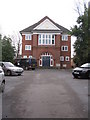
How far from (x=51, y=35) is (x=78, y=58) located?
70.3 ft

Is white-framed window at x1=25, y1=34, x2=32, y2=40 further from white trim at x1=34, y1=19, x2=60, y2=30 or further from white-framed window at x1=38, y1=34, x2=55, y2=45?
white trim at x1=34, y1=19, x2=60, y2=30

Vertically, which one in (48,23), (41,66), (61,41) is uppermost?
(48,23)

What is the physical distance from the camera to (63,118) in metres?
7.09

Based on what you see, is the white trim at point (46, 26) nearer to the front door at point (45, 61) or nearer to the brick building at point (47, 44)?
the brick building at point (47, 44)

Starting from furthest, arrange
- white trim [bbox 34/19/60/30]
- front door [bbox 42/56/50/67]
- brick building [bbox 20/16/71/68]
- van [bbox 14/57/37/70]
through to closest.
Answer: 1. white trim [bbox 34/19/60/30]
2. brick building [bbox 20/16/71/68]
3. front door [bbox 42/56/50/67]
4. van [bbox 14/57/37/70]

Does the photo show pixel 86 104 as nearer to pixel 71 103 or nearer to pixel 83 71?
pixel 71 103

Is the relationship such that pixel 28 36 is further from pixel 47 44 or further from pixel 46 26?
pixel 47 44

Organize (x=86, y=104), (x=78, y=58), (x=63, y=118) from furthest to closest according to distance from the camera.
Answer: (x=78, y=58) → (x=86, y=104) → (x=63, y=118)

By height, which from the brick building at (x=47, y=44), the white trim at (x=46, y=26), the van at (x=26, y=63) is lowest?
the van at (x=26, y=63)

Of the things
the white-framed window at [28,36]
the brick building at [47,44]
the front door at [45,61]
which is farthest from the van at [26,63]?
the white-framed window at [28,36]

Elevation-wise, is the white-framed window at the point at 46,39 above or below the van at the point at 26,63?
above

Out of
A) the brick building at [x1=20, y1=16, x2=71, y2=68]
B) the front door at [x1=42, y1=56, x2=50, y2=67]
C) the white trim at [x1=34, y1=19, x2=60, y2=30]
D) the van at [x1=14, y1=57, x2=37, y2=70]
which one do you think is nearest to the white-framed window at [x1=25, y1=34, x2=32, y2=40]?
the brick building at [x1=20, y1=16, x2=71, y2=68]

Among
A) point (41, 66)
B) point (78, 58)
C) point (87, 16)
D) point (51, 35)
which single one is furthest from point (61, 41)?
point (87, 16)

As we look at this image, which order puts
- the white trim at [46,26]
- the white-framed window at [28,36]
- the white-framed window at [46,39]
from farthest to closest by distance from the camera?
the white-framed window at [28,36] → the white-framed window at [46,39] → the white trim at [46,26]
